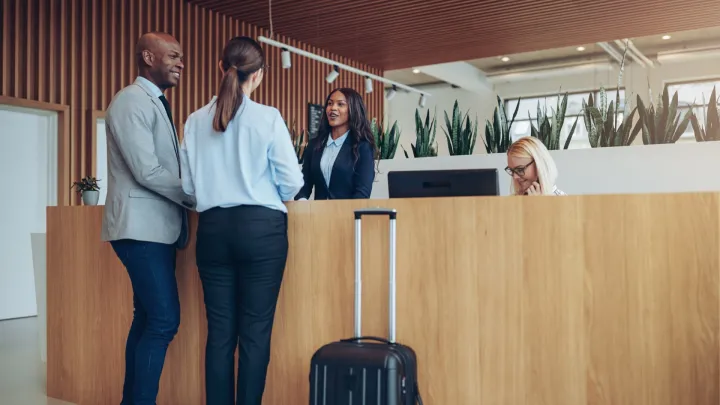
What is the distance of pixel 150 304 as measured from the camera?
220 cm

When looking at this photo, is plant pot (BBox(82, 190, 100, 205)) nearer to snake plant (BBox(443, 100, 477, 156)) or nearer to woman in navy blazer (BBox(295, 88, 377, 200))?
woman in navy blazer (BBox(295, 88, 377, 200))

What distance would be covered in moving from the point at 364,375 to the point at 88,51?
491cm

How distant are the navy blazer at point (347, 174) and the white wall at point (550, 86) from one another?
23.8 ft

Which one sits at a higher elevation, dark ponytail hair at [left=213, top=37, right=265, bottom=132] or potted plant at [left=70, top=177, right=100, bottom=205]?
dark ponytail hair at [left=213, top=37, right=265, bottom=132]

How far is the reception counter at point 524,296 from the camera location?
1.72 m

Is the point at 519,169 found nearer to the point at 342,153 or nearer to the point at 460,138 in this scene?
the point at 342,153

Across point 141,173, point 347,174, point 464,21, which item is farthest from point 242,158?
point 464,21

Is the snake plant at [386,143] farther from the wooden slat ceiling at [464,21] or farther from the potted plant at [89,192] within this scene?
the wooden slat ceiling at [464,21]

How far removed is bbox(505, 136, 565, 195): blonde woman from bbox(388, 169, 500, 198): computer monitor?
0.65 m

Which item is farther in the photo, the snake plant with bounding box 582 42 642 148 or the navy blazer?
the snake plant with bounding box 582 42 642 148

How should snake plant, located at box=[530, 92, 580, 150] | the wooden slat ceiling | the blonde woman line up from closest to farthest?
1. the blonde woman
2. snake plant, located at box=[530, 92, 580, 150]
3. the wooden slat ceiling

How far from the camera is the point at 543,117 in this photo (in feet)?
13.1

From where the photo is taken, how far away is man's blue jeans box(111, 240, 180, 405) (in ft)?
7.18

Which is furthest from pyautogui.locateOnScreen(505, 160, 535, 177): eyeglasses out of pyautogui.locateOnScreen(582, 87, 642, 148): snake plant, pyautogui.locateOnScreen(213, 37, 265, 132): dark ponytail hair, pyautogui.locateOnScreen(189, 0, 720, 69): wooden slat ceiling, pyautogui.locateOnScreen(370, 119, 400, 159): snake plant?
pyautogui.locateOnScreen(189, 0, 720, 69): wooden slat ceiling
